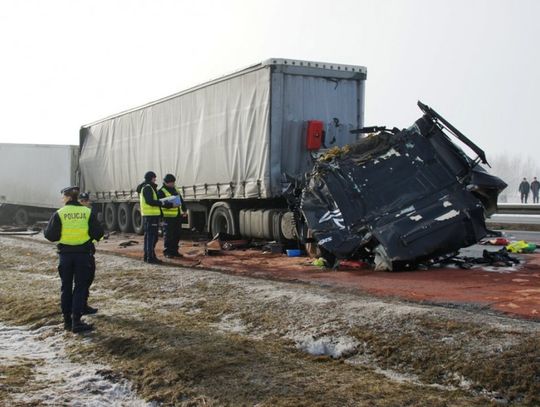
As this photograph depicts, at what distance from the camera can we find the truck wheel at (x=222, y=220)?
48.3 feet

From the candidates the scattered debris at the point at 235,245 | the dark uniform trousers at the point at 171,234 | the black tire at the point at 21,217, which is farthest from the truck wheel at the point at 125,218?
the black tire at the point at 21,217

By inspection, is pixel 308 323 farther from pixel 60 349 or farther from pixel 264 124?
pixel 264 124

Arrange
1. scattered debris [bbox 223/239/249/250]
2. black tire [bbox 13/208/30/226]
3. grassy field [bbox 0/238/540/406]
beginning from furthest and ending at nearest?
black tire [bbox 13/208/30/226], scattered debris [bbox 223/239/249/250], grassy field [bbox 0/238/540/406]

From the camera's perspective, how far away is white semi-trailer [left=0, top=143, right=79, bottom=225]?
25.3 m

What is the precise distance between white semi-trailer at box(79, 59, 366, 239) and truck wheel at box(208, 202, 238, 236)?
2 centimetres

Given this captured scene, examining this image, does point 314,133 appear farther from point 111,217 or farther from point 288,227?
point 111,217

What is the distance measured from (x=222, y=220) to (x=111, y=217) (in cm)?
747

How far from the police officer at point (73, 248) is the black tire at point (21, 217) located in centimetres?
2342

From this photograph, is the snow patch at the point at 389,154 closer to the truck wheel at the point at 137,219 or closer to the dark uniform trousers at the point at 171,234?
the dark uniform trousers at the point at 171,234

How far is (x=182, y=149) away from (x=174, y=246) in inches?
183

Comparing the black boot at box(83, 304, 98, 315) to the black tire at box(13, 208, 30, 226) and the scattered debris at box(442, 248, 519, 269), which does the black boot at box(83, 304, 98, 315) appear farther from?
the black tire at box(13, 208, 30, 226)

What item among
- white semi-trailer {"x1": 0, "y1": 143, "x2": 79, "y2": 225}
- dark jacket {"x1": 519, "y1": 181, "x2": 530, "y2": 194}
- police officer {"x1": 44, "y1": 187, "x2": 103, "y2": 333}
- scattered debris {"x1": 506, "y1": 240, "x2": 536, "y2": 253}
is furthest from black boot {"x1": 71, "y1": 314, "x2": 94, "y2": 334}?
dark jacket {"x1": 519, "y1": 181, "x2": 530, "y2": 194}

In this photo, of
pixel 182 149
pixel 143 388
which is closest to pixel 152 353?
pixel 143 388

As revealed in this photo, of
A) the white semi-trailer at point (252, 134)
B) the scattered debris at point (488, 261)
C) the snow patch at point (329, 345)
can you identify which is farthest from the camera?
the white semi-trailer at point (252, 134)
